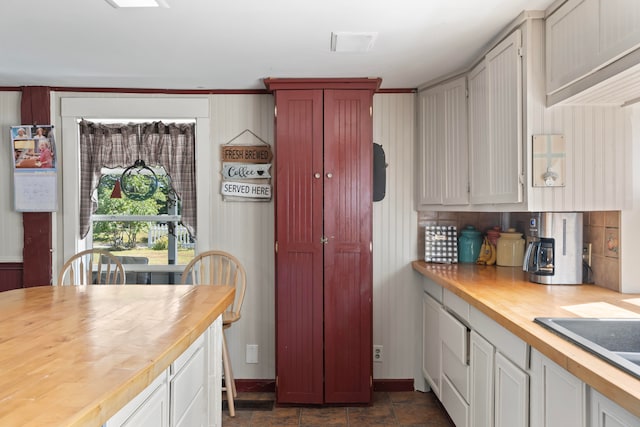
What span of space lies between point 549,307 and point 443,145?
1541 mm

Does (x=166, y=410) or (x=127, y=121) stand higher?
(x=127, y=121)

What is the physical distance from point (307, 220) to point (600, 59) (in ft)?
6.36

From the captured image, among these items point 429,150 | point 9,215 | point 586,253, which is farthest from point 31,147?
point 586,253

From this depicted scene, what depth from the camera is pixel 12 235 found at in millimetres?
3391

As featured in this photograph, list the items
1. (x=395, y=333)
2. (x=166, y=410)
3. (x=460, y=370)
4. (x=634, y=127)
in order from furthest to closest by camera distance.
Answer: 1. (x=395, y=333)
2. (x=460, y=370)
3. (x=634, y=127)
4. (x=166, y=410)

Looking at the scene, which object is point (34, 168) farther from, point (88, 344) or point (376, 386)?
point (376, 386)

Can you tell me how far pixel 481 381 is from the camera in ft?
6.94

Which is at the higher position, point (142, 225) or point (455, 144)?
point (455, 144)

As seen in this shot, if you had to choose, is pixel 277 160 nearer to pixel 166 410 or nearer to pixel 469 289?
pixel 469 289

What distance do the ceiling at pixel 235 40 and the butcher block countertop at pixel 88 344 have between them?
1.32m

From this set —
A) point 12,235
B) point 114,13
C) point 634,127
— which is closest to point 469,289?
point 634,127

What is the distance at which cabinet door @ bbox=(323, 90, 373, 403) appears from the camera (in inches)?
122

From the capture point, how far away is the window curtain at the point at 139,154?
3.43 metres

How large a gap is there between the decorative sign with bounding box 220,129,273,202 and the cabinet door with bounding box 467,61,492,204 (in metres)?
1.46
